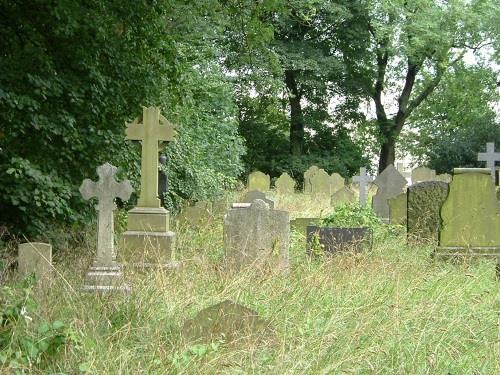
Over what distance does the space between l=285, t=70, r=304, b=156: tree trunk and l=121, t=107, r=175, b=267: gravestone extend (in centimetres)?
2488

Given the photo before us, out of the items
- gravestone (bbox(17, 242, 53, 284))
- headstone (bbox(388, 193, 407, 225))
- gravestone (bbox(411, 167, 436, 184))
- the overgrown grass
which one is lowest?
the overgrown grass

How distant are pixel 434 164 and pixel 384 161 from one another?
2209mm

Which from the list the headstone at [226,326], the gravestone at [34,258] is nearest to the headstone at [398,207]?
the gravestone at [34,258]

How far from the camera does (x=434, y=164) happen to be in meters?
35.4

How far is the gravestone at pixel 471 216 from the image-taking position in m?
9.70

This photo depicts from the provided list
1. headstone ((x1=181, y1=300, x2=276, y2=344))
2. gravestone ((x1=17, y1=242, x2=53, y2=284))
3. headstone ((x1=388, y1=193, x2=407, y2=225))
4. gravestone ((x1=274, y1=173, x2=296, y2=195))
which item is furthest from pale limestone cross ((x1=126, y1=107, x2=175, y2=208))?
gravestone ((x1=274, y1=173, x2=296, y2=195))

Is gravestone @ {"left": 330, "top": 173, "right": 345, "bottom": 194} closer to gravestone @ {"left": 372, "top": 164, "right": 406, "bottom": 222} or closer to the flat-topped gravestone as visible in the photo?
gravestone @ {"left": 372, "top": 164, "right": 406, "bottom": 222}

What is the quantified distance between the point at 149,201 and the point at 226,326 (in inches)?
179

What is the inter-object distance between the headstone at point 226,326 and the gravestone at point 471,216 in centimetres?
517

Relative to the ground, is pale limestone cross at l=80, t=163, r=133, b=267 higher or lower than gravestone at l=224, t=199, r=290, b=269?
higher

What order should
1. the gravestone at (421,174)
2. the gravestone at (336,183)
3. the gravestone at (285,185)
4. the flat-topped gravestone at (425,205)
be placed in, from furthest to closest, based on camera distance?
the gravestone at (421,174), the gravestone at (285,185), the gravestone at (336,183), the flat-topped gravestone at (425,205)

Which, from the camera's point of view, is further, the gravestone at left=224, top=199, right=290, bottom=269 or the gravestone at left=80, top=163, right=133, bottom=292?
the gravestone at left=224, top=199, right=290, bottom=269

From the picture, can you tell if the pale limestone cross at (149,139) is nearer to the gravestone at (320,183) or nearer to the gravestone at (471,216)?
the gravestone at (471,216)

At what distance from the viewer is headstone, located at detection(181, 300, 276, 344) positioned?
16.3ft
